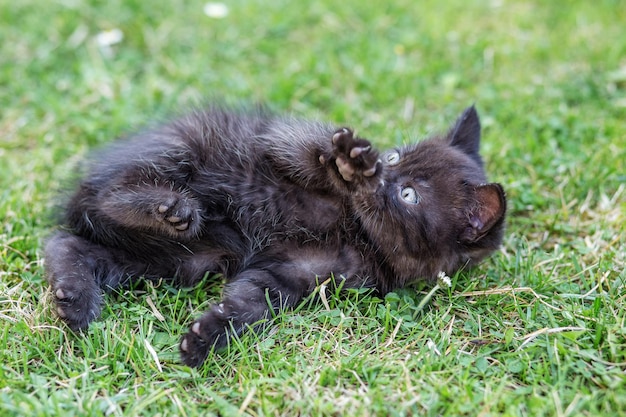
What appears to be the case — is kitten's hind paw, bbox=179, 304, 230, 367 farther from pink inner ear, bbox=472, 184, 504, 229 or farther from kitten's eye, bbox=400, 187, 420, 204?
pink inner ear, bbox=472, 184, 504, 229

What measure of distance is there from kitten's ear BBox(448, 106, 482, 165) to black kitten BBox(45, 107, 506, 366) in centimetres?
24

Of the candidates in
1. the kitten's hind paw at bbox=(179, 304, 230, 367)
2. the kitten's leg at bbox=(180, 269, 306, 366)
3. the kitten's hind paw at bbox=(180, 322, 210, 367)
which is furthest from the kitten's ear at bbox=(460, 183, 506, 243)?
the kitten's hind paw at bbox=(180, 322, 210, 367)

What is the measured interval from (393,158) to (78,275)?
173 cm

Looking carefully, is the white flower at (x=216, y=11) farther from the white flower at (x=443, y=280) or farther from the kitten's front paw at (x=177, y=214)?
the white flower at (x=443, y=280)

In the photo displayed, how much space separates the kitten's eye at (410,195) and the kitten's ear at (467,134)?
55 cm

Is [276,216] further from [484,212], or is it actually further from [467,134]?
[467,134]

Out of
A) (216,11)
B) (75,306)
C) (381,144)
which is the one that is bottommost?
(75,306)

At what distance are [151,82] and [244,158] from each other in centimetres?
215

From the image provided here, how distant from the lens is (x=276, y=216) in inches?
126

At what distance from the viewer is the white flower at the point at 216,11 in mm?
5918

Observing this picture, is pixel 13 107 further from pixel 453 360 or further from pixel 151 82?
pixel 453 360

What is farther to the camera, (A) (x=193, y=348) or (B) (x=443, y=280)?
(B) (x=443, y=280)

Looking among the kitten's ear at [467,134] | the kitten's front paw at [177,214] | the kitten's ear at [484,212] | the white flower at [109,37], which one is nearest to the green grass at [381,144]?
the white flower at [109,37]

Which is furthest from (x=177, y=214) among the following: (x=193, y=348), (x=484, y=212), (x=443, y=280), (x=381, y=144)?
(x=381, y=144)
